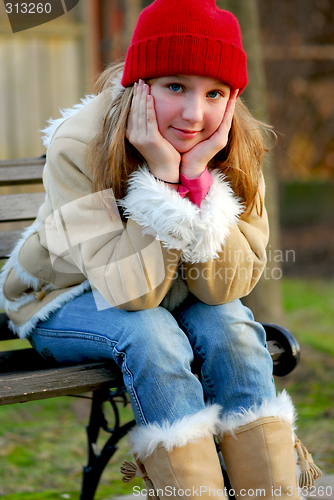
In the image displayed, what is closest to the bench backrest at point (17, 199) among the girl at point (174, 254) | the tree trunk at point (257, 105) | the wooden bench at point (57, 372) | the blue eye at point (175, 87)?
the wooden bench at point (57, 372)

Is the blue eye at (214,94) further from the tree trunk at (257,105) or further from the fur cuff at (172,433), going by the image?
the tree trunk at (257,105)

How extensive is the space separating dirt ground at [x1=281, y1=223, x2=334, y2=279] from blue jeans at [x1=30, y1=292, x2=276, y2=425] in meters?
4.44

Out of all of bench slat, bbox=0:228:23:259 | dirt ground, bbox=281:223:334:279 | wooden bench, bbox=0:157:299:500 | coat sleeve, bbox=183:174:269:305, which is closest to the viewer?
wooden bench, bbox=0:157:299:500

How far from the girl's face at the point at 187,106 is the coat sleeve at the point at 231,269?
0.29 m

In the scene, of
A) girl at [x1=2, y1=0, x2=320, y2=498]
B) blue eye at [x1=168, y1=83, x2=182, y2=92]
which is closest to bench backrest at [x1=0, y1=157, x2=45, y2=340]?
girl at [x1=2, y1=0, x2=320, y2=498]

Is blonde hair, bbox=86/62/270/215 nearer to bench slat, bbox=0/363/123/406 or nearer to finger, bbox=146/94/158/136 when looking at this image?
finger, bbox=146/94/158/136

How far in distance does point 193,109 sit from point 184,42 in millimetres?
181

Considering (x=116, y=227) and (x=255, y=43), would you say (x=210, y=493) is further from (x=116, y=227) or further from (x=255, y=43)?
(x=255, y=43)

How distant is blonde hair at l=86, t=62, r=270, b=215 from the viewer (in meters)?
1.64

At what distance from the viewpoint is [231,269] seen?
164 centimetres

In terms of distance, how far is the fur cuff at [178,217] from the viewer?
1550 mm

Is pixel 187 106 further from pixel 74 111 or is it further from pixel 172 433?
pixel 172 433

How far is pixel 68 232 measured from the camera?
164 cm

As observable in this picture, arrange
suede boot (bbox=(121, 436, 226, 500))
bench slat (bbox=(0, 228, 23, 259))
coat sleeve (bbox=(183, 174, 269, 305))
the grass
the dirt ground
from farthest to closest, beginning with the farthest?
1. the dirt ground
2. the grass
3. bench slat (bbox=(0, 228, 23, 259))
4. coat sleeve (bbox=(183, 174, 269, 305))
5. suede boot (bbox=(121, 436, 226, 500))
